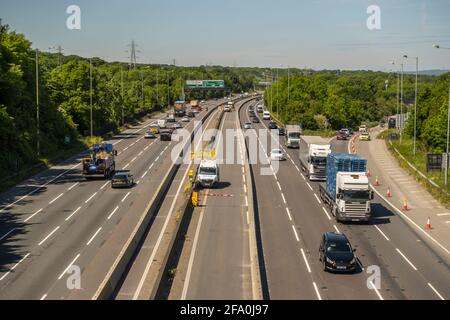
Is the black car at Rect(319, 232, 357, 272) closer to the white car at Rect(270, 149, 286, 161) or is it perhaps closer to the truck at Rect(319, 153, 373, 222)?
the truck at Rect(319, 153, 373, 222)

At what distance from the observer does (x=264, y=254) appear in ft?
115

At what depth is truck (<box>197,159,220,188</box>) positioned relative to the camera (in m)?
53.4

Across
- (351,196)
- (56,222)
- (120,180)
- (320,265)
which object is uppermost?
(351,196)

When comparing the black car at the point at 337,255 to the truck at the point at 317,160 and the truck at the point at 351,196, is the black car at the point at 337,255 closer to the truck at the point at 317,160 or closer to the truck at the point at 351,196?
the truck at the point at 351,196

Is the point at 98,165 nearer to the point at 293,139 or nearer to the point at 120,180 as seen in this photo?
the point at 120,180

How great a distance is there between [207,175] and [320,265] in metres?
22.0

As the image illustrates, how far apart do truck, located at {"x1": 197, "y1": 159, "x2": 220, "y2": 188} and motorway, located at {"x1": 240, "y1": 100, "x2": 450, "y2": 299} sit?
14.9 feet

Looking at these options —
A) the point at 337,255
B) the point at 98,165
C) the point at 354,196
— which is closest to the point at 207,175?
the point at 98,165

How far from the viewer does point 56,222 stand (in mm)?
41219

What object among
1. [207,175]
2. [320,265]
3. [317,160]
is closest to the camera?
[320,265]

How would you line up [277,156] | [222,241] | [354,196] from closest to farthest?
[222,241] < [354,196] < [277,156]

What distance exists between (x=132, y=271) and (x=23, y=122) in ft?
150
